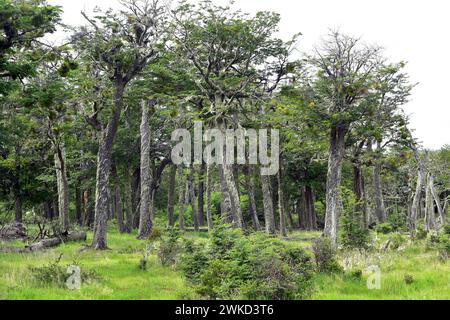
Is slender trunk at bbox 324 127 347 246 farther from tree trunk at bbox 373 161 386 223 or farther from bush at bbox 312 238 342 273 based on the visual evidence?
tree trunk at bbox 373 161 386 223

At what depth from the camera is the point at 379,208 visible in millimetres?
39562

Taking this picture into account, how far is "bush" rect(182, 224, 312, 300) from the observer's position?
36.0ft

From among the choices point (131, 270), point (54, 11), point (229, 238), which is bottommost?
point (131, 270)

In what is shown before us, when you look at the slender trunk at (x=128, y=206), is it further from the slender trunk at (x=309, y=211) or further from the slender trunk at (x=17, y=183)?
the slender trunk at (x=309, y=211)

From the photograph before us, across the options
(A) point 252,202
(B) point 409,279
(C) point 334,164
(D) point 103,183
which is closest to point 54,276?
(B) point 409,279

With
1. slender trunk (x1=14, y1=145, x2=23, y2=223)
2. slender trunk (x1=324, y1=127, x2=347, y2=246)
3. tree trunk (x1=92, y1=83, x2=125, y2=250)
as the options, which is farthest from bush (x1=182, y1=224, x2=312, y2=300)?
slender trunk (x1=14, y1=145, x2=23, y2=223)

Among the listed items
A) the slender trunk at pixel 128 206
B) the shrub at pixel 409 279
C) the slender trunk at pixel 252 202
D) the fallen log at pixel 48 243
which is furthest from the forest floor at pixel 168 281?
the slender trunk at pixel 128 206

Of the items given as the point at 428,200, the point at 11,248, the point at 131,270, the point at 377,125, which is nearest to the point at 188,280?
the point at 131,270

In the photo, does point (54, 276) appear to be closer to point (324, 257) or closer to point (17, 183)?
point (324, 257)

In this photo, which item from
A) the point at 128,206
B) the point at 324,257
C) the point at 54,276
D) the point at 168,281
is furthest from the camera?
the point at 128,206

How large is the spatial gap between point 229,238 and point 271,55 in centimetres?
1674

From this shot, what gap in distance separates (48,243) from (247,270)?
13.6m

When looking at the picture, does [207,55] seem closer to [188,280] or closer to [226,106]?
[226,106]

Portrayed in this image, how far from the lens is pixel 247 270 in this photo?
11.4m
